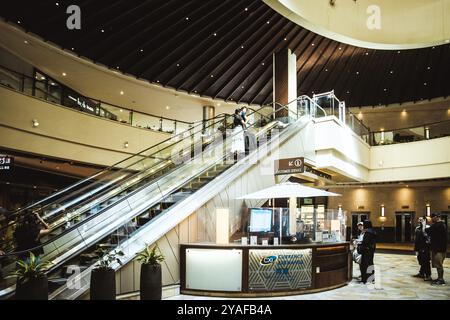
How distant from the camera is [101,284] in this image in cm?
562

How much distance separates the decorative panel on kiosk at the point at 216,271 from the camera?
715 cm

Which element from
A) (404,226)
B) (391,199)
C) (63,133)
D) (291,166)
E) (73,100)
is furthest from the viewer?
(391,199)

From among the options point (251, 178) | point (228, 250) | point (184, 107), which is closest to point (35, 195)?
point (184, 107)

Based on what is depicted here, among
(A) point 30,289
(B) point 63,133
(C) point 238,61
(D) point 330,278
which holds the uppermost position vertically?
(C) point 238,61

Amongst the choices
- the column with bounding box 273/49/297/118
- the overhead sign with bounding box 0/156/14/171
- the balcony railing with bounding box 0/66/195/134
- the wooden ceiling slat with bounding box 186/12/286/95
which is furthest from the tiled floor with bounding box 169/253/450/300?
the wooden ceiling slat with bounding box 186/12/286/95

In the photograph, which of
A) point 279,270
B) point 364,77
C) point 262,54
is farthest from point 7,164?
point 364,77

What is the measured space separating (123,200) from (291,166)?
3.66 metres

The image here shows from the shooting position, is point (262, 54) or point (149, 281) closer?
point (149, 281)

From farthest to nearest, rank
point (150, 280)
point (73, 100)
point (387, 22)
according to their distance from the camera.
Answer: point (387, 22) → point (73, 100) → point (150, 280)

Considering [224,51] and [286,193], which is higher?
[224,51]

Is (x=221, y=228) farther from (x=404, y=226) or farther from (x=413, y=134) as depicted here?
(x=404, y=226)

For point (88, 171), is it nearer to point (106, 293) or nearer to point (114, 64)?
point (114, 64)

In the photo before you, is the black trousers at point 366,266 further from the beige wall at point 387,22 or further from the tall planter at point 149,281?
the beige wall at point 387,22

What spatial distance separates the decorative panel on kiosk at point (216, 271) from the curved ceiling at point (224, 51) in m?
8.78
